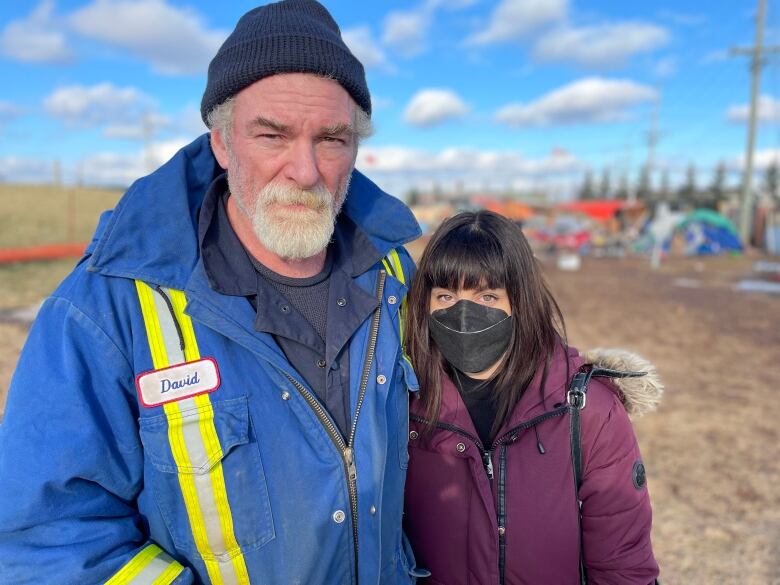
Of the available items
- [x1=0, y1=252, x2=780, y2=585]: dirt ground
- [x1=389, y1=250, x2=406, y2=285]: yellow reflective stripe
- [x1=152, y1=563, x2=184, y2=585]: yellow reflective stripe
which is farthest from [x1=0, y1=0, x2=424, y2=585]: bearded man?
[x1=0, y1=252, x2=780, y2=585]: dirt ground

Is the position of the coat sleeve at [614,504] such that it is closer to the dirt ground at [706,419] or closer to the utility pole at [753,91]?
the dirt ground at [706,419]

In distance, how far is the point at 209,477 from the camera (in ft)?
4.63

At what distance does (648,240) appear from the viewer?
27000mm

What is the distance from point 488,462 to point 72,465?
1.23m

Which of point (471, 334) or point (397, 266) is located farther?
point (397, 266)

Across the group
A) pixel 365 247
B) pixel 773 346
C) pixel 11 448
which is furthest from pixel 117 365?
pixel 773 346

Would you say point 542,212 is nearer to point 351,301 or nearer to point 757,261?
point 757,261

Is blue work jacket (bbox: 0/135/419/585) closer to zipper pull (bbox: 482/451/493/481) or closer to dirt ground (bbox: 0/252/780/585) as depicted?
zipper pull (bbox: 482/451/493/481)

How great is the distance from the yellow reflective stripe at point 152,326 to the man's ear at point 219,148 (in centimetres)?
59

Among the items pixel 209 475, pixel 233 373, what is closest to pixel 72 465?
pixel 209 475

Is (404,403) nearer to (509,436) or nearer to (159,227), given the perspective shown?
(509,436)

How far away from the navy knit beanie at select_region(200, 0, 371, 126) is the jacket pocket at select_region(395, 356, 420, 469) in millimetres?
967

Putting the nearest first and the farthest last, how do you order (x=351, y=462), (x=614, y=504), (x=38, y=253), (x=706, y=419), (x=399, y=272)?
(x=351, y=462) < (x=614, y=504) < (x=399, y=272) < (x=706, y=419) < (x=38, y=253)

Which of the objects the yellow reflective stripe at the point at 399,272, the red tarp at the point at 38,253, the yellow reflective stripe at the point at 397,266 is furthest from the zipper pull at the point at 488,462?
the red tarp at the point at 38,253
